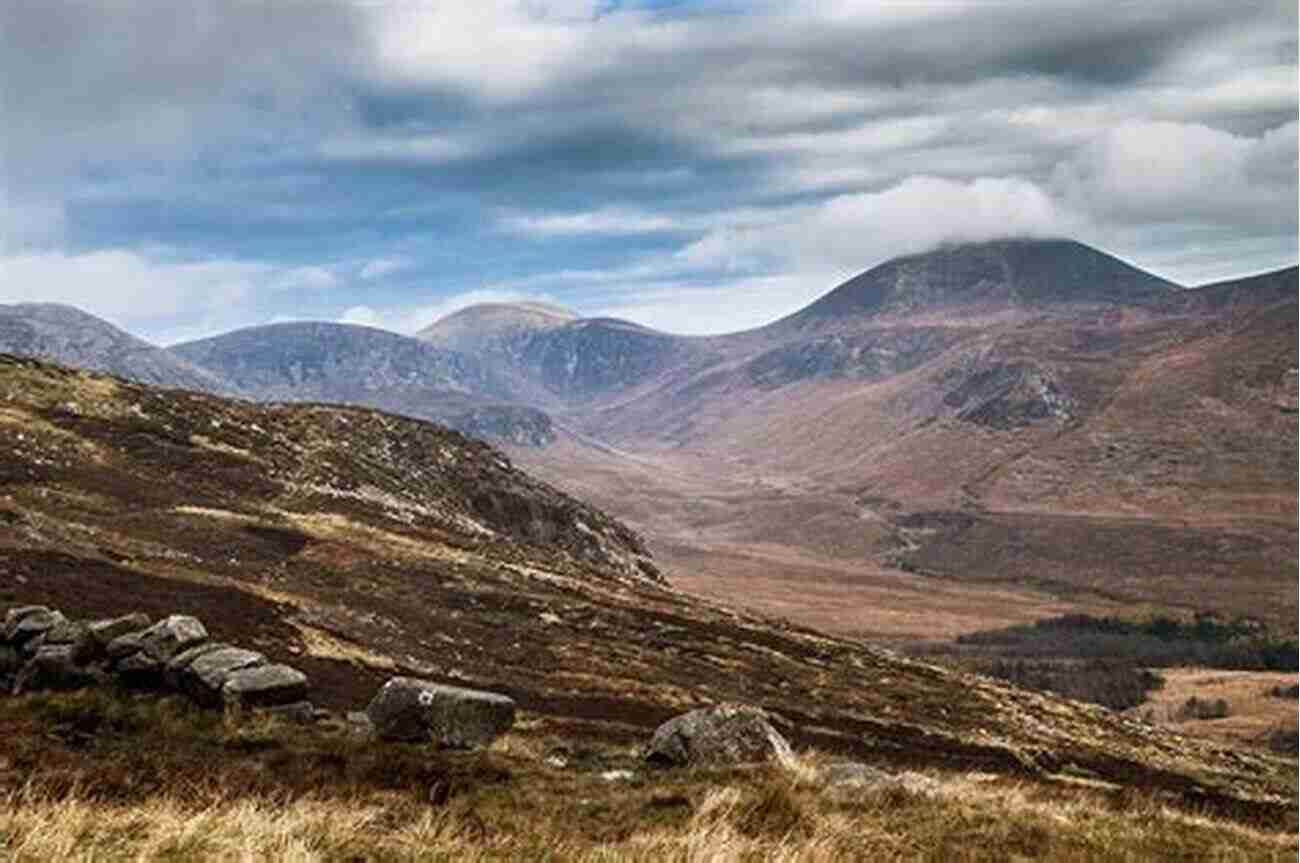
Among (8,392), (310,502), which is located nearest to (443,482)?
(310,502)

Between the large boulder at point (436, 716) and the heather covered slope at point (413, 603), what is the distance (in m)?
18.1

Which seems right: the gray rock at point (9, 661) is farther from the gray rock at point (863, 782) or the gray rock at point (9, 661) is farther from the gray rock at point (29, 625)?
the gray rock at point (863, 782)

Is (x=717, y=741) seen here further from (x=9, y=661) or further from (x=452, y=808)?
(x=9, y=661)

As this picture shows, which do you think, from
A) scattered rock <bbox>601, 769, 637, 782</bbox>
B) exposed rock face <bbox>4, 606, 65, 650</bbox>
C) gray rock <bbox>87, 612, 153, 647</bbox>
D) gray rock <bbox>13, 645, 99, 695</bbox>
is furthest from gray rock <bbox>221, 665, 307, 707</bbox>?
scattered rock <bbox>601, 769, 637, 782</bbox>

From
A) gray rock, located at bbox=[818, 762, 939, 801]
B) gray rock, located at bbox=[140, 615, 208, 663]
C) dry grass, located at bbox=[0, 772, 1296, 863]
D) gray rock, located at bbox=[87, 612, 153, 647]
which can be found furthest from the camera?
gray rock, located at bbox=[87, 612, 153, 647]

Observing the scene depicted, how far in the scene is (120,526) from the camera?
76188 millimetres

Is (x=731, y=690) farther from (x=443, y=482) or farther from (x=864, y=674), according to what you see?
(x=443, y=482)

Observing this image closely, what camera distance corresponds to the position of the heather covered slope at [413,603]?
58156 millimetres

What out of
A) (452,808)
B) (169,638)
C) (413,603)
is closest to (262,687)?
(169,638)

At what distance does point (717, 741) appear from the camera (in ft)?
86.0

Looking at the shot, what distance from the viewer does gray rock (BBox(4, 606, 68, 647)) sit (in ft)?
96.9

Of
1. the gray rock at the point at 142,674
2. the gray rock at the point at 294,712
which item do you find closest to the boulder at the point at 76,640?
the gray rock at the point at 142,674

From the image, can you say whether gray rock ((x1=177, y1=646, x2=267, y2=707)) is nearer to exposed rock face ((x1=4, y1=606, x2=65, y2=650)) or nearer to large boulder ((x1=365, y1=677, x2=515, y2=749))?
large boulder ((x1=365, y1=677, x2=515, y2=749))

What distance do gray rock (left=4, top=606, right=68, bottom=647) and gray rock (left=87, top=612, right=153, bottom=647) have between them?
107 cm
